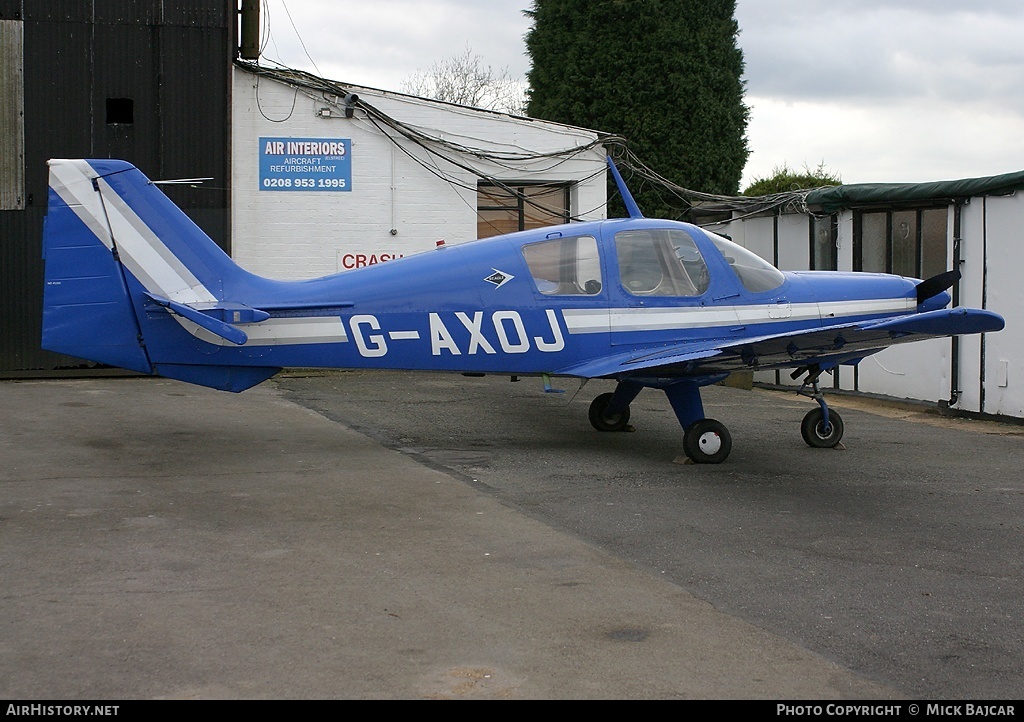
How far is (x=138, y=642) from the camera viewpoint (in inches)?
191

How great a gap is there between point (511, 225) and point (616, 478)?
423 inches

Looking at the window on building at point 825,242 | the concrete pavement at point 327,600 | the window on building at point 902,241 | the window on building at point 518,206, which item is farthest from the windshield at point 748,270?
the window on building at point 518,206

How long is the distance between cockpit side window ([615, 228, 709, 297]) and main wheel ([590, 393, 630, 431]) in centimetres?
183

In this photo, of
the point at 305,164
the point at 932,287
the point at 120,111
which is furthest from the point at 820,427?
the point at 120,111

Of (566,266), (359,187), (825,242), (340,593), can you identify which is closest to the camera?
(340,593)

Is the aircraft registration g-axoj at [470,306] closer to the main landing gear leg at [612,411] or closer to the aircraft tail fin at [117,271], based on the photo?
the aircraft tail fin at [117,271]

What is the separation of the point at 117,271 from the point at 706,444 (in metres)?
5.37

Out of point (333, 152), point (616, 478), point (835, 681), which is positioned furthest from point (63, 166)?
point (333, 152)

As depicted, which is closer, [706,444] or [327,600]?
[327,600]

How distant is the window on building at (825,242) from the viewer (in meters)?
16.6

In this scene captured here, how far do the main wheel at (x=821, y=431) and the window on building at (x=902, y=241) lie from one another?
4723mm

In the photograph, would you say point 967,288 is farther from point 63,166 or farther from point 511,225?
point 63,166

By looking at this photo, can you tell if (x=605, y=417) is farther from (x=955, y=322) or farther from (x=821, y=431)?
(x=955, y=322)

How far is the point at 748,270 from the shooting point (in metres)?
10.5
